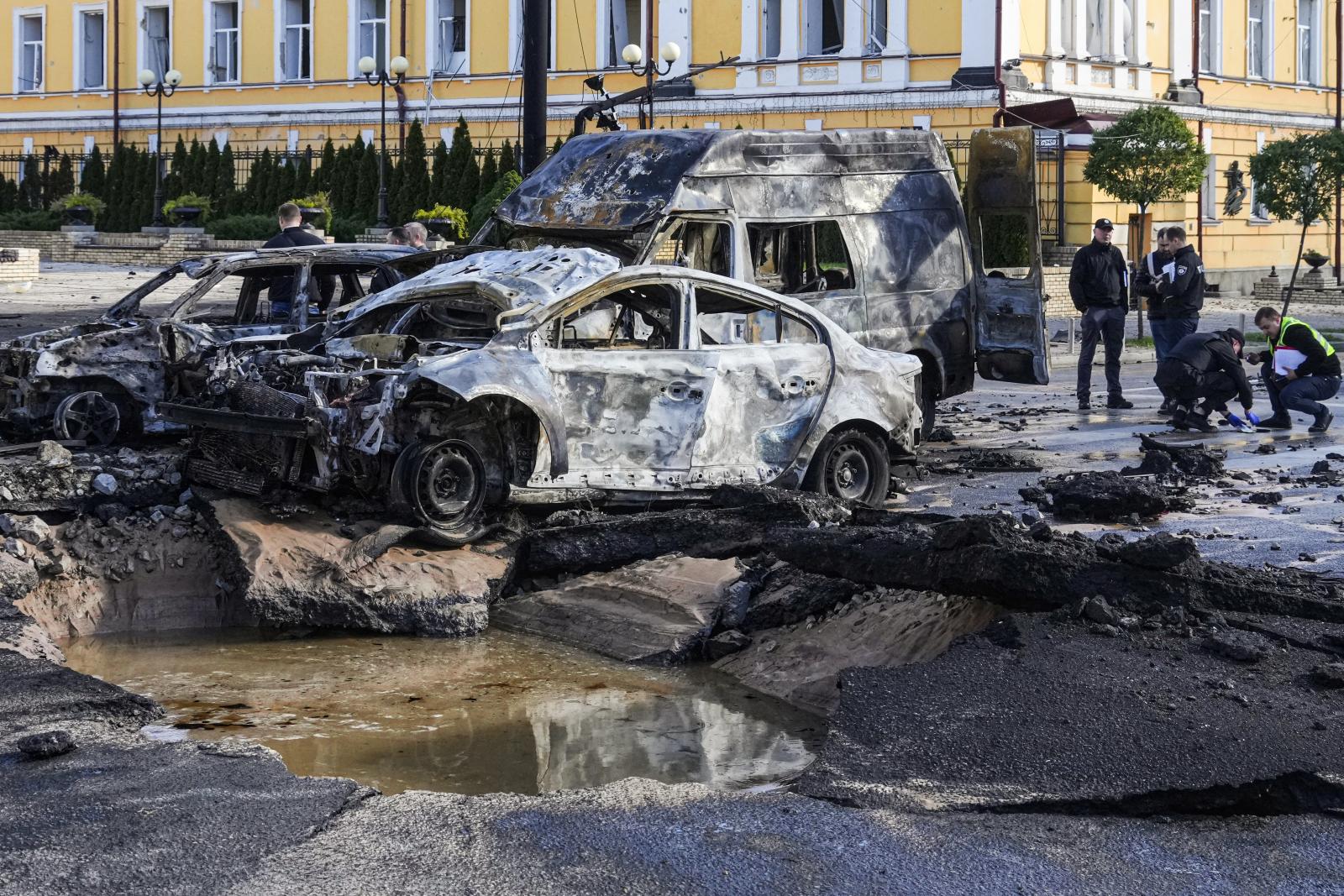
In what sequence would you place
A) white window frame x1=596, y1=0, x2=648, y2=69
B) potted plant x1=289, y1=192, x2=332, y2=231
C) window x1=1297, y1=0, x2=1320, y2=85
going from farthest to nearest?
window x1=1297, y1=0, x2=1320, y2=85 < white window frame x1=596, y1=0, x2=648, y2=69 < potted plant x1=289, y1=192, x2=332, y2=231

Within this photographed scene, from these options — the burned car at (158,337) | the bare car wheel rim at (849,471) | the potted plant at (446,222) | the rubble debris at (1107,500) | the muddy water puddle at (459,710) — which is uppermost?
the potted plant at (446,222)

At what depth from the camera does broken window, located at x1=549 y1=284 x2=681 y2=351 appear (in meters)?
9.44

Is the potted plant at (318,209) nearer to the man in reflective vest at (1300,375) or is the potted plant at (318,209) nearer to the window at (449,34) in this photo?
the window at (449,34)

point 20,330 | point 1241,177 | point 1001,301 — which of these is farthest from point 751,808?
point 1241,177

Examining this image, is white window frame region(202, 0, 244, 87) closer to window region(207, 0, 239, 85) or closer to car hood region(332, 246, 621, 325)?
window region(207, 0, 239, 85)

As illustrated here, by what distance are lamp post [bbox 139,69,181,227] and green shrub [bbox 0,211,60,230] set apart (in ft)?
7.29

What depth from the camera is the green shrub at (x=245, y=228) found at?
1441 inches

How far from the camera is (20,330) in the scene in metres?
19.8

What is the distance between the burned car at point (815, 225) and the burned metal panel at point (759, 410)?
215cm

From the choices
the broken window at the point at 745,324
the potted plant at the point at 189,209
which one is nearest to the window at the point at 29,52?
the potted plant at the point at 189,209

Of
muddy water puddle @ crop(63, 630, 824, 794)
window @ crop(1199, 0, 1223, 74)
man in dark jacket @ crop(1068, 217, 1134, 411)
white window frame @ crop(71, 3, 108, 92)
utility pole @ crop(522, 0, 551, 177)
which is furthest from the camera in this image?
white window frame @ crop(71, 3, 108, 92)

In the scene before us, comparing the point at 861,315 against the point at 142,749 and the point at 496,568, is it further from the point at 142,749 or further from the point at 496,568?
the point at 142,749

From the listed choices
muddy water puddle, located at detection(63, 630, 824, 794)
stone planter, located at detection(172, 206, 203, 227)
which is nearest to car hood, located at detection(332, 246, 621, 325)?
muddy water puddle, located at detection(63, 630, 824, 794)

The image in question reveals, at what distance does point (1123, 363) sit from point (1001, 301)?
8731 mm
